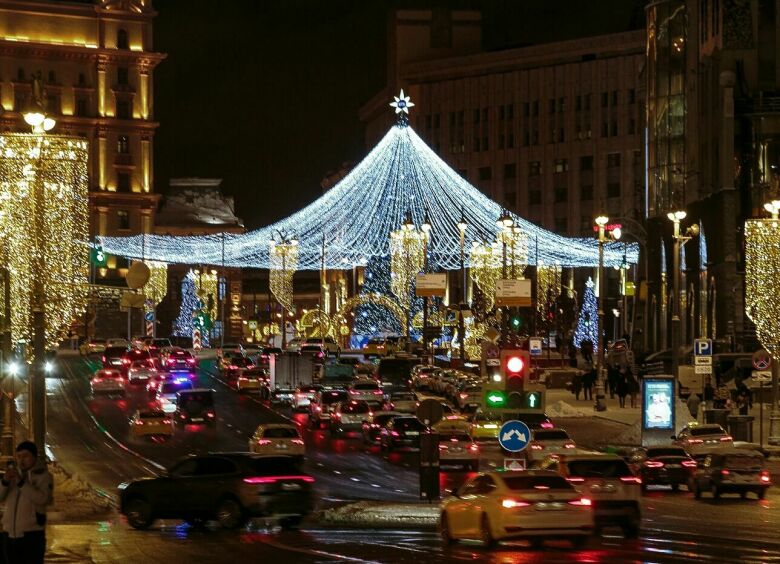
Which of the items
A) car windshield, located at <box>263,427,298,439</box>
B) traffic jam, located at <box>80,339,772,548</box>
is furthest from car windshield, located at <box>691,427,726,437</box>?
car windshield, located at <box>263,427,298,439</box>

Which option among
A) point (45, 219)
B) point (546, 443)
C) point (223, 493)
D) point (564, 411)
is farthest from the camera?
point (564, 411)

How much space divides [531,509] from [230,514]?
8.22m

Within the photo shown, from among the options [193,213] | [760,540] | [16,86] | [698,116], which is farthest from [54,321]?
[193,213]

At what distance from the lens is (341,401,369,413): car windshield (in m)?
59.1

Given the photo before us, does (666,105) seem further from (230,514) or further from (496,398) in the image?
(230,514)

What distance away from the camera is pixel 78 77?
14788 cm

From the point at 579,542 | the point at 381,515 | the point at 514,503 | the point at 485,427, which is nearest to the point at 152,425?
the point at 485,427

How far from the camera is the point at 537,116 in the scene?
14912 centimetres

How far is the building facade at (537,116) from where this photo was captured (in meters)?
143

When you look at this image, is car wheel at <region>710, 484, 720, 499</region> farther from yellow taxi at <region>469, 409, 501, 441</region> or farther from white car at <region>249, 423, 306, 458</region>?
yellow taxi at <region>469, 409, 501, 441</region>

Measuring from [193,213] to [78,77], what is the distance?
38.5 metres

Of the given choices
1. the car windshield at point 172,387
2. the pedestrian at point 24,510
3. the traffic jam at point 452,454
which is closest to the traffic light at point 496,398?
the traffic jam at point 452,454

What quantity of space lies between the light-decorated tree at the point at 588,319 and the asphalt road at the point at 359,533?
73.0 meters

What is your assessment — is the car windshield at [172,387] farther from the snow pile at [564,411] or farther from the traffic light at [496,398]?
the traffic light at [496,398]
